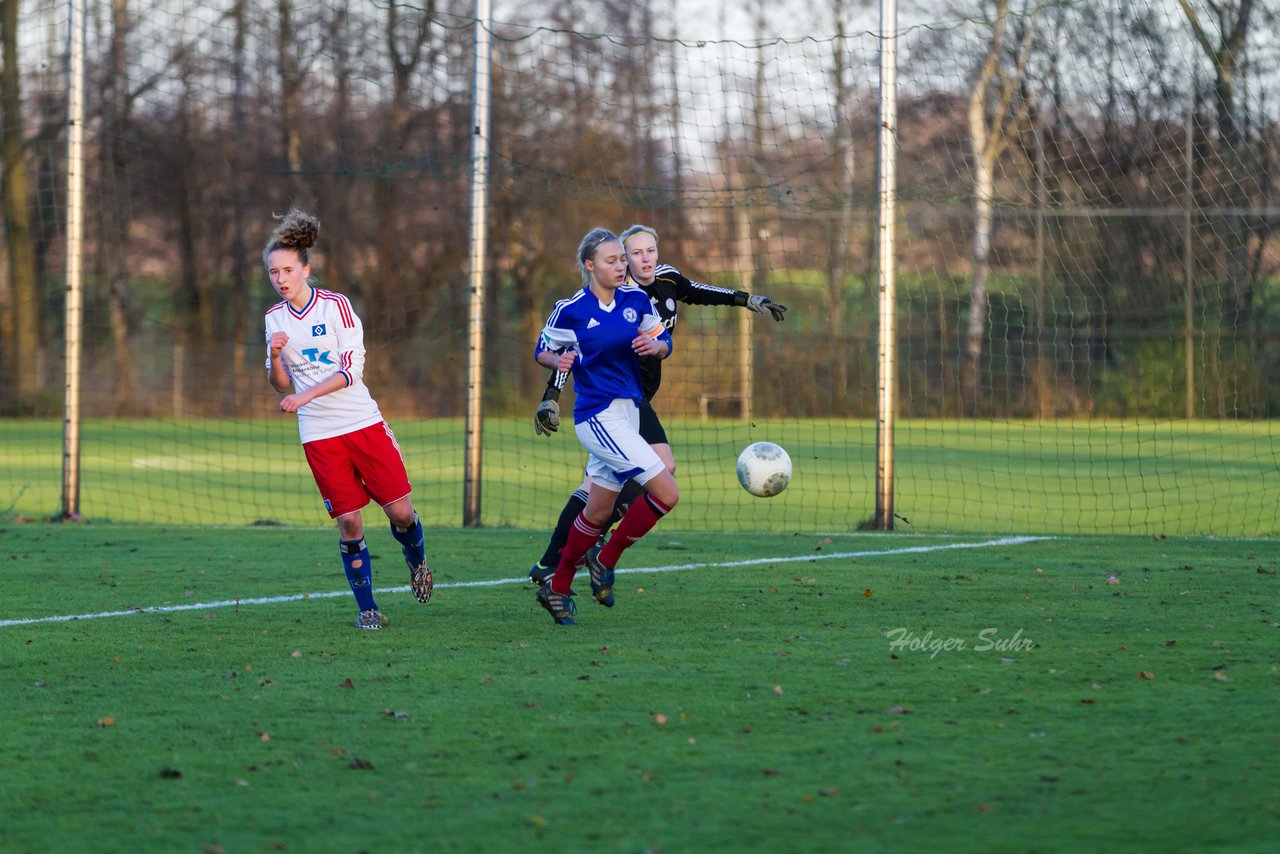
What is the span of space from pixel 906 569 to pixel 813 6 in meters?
19.7

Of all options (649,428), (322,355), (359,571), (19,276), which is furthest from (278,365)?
(19,276)

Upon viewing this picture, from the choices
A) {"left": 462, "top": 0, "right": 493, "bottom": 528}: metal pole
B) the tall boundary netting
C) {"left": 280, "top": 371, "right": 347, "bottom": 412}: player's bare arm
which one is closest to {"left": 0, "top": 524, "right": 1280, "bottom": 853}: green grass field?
{"left": 280, "top": 371, "right": 347, "bottom": 412}: player's bare arm

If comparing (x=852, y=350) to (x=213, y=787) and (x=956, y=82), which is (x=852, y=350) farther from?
(x=213, y=787)

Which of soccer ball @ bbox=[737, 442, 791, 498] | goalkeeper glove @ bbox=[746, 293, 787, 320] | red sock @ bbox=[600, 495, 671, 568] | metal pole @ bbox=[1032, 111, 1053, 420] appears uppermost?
metal pole @ bbox=[1032, 111, 1053, 420]

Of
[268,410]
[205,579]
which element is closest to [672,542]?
[205,579]

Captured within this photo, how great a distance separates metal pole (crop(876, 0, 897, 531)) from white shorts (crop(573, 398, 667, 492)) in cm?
405

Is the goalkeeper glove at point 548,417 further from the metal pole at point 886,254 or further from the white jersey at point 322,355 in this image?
the metal pole at point 886,254

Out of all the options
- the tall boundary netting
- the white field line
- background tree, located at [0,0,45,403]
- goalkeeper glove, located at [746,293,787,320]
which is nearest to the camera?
the white field line

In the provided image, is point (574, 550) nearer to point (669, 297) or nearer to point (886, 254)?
point (669, 297)

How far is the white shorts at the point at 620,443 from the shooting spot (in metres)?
6.25

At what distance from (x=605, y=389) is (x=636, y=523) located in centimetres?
60

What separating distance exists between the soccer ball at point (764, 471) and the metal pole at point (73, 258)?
541 cm

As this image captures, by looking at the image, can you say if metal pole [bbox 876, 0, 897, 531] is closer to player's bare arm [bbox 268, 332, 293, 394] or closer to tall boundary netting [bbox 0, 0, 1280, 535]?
tall boundary netting [bbox 0, 0, 1280, 535]

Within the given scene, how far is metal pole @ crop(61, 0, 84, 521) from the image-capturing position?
10.7 meters
